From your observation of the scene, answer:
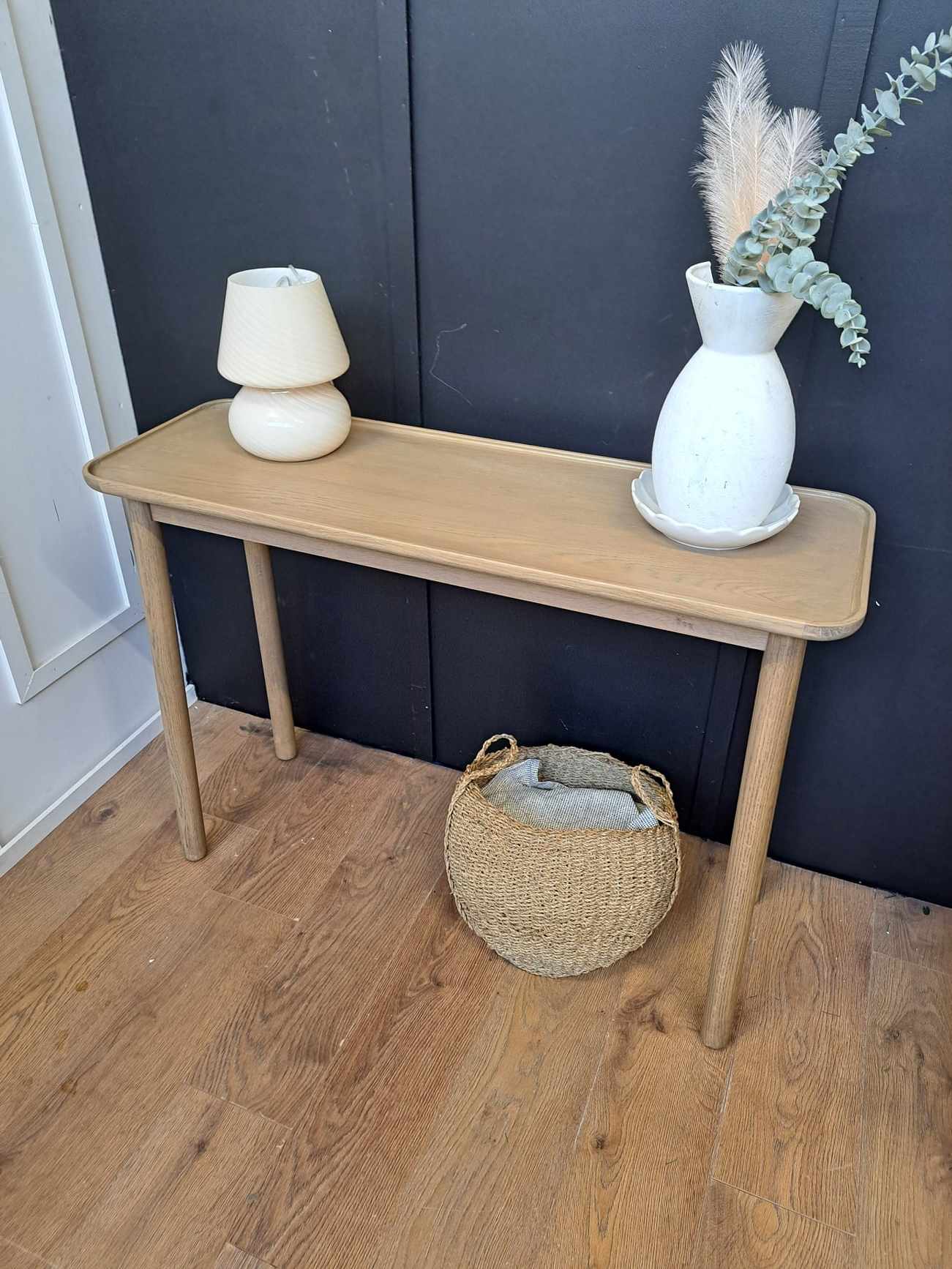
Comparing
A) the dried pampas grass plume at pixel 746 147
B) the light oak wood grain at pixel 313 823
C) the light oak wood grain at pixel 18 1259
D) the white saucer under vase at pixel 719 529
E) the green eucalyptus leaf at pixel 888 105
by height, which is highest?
the green eucalyptus leaf at pixel 888 105

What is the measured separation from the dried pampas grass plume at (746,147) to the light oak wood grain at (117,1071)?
1405 millimetres

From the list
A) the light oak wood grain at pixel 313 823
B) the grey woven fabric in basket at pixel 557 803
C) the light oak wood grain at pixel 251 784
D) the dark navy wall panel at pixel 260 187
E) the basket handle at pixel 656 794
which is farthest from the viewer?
the light oak wood grain at pixel 251 784

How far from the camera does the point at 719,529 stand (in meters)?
1.23

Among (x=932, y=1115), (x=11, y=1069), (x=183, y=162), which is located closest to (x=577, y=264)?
(x=183, y=162)

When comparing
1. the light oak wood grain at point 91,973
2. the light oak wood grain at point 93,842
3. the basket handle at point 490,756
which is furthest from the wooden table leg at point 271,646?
the basket handle at point 490,756

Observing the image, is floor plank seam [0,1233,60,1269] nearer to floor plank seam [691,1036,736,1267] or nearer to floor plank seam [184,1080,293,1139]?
floor plank seam [184,1080,293,1139]

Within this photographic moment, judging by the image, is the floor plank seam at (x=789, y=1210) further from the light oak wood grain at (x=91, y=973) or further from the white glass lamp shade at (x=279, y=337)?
the white glass lamp shade at (x=279, y=337)

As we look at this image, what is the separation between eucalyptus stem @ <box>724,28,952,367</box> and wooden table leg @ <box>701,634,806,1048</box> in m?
0.40

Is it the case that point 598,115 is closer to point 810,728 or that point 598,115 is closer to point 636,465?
point 636,465

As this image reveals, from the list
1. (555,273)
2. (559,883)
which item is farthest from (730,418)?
(559,883)

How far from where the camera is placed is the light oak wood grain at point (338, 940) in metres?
1.50

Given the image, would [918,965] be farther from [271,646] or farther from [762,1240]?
[271,646]

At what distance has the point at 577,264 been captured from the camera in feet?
4.82

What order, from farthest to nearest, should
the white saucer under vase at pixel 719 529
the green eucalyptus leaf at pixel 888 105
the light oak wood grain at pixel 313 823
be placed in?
the light oak wood grain at pixel 313 823 → the white saucer under vase at pixel 719 529 → the green eucalyptus leaf at pixel 888 105
